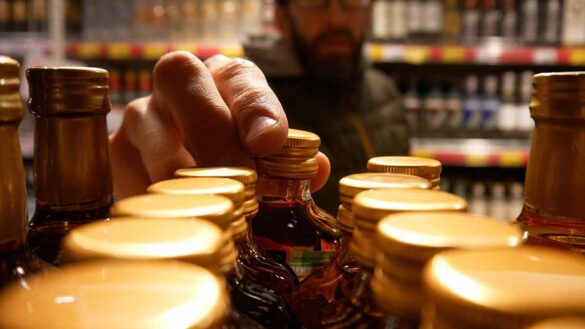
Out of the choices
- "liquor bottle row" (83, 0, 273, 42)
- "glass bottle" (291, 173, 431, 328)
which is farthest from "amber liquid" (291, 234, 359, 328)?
"liquor bottle row" (83, 0, 273, 42)

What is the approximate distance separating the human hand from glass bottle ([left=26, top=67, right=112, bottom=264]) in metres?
0.15

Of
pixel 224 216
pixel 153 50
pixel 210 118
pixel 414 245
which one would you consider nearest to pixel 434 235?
pixel 414 245

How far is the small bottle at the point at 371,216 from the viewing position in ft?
1.16

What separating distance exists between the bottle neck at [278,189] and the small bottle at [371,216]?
0.61 ft

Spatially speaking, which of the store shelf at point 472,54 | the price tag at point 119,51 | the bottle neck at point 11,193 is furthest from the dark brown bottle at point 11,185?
the price tag at point 119,51

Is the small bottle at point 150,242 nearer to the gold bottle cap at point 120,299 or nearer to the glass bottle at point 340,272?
the gold bottle cap at point 120,299

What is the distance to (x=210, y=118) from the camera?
63 cm

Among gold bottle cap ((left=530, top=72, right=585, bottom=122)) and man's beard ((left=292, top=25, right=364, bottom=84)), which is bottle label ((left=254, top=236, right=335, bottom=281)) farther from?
man's beard ((left=292, top=25, right=364, bottom=84))

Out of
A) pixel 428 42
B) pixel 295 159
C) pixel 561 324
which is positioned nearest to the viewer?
pixel 561 324

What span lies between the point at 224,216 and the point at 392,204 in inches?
4.1

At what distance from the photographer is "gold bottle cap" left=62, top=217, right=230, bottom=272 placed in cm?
28

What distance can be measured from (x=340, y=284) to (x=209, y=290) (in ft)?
0.83

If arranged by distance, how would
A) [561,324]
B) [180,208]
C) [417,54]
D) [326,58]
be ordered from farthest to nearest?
[417,54] < [326,58] < [180,208] < [561,324]

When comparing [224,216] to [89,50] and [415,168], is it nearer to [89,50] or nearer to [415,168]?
[415,168]
